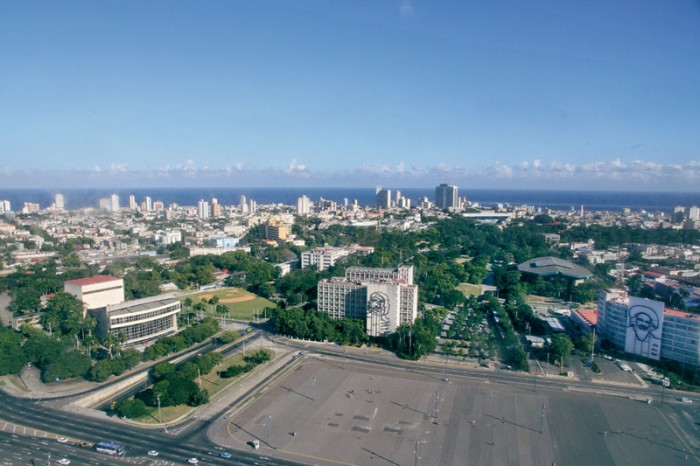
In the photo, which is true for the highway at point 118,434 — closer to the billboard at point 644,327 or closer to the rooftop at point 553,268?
the billboard at point 644,327

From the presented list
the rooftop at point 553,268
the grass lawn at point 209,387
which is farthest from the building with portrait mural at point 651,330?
the grass lawn at point 209,387

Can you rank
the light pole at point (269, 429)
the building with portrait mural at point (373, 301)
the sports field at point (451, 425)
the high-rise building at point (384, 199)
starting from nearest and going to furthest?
the sports field at point (451, 425) → the light pole at point (269, 429) → the building with portrait mural at point (373, 301) → the high-rise building at point (384, 199)

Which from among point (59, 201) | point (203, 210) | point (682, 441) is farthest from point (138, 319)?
point (203, 210)

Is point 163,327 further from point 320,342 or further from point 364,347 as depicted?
point 364,347

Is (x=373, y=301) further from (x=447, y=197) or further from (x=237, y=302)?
(x=447, y=197)

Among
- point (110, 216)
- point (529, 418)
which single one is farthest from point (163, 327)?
point (110, 216)
